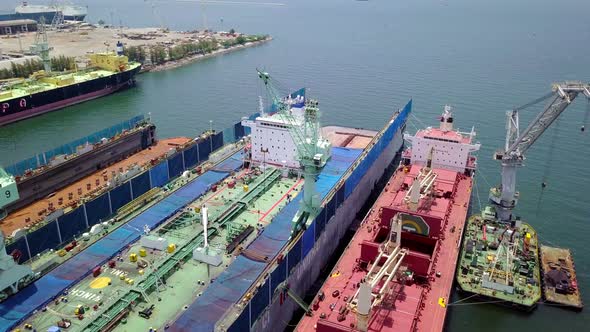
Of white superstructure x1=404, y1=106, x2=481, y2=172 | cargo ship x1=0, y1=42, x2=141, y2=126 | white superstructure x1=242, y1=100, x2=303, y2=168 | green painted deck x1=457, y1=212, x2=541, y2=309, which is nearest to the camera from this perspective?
green painted deck x1=457, y1=212, x2=541, y2=309

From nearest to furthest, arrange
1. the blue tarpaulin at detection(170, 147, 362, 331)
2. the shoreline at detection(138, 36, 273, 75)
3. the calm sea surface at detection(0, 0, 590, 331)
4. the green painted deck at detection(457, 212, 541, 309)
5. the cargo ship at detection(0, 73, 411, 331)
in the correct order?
the blue tarpaulin at detection(170, 147, 362, 331) < the cargo ship at detection(0, 73, 411, 331) < the green painted deck at detection(457, 212, 541, 309) < the calm sea surface at detection(0, 0, 590, 331) < the shoreline at detection(138, 36, 273, 75)

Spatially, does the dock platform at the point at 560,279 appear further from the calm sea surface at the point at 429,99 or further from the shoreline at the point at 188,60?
the shoreline at the point at 188,60

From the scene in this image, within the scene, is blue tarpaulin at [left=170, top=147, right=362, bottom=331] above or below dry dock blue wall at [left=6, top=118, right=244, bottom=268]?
below

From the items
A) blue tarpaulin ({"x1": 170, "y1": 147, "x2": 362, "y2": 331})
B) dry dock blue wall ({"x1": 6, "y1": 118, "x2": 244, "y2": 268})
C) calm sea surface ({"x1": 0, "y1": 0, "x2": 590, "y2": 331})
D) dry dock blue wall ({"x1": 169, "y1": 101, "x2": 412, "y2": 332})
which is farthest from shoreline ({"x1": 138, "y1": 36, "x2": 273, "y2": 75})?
blue tarpaulin ({"x1": 170, "y1": 147, "x2": 362, "y2": 331})

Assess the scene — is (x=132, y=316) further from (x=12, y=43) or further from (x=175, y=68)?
(x=12, y=43)

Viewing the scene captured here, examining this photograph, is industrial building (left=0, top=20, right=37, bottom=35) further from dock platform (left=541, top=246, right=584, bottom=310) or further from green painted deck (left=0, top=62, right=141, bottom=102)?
dock platform (left=541, top=246, right=584, bottom=310)

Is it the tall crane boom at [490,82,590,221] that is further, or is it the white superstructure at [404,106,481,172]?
the white superstructure at [404,106,481,172]
